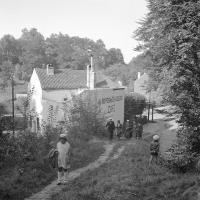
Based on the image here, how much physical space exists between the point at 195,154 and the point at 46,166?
17.9 ft

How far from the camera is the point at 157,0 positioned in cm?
1678

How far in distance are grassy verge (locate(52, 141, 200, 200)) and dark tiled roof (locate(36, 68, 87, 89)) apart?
26.1 m

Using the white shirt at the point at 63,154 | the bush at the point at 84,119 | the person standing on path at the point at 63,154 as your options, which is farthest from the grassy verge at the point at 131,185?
the bush at the point at 84,119

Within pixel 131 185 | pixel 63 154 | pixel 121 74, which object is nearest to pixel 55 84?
pixel 63 154

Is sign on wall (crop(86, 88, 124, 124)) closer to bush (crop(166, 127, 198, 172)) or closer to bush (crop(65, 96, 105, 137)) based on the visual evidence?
bush (crop(65, 96, 105, 137))

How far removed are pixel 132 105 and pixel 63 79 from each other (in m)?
10.0

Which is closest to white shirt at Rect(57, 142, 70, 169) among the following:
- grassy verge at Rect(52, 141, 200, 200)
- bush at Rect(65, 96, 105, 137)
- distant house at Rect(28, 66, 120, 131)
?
grassy verge at Rect(52, 141, 200, 200)

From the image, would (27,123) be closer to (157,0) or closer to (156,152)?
(156,152)

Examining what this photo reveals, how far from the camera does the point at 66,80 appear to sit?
38.8 meters

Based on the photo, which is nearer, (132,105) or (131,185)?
(131,185)

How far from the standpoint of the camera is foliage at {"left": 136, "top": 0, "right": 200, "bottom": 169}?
41.2ft

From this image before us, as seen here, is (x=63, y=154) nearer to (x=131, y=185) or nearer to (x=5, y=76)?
(x=131, y=185)

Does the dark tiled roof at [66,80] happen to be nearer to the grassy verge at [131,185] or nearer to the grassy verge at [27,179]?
the grassy verge at [27,179]

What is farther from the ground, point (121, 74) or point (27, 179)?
point (121, 74)
